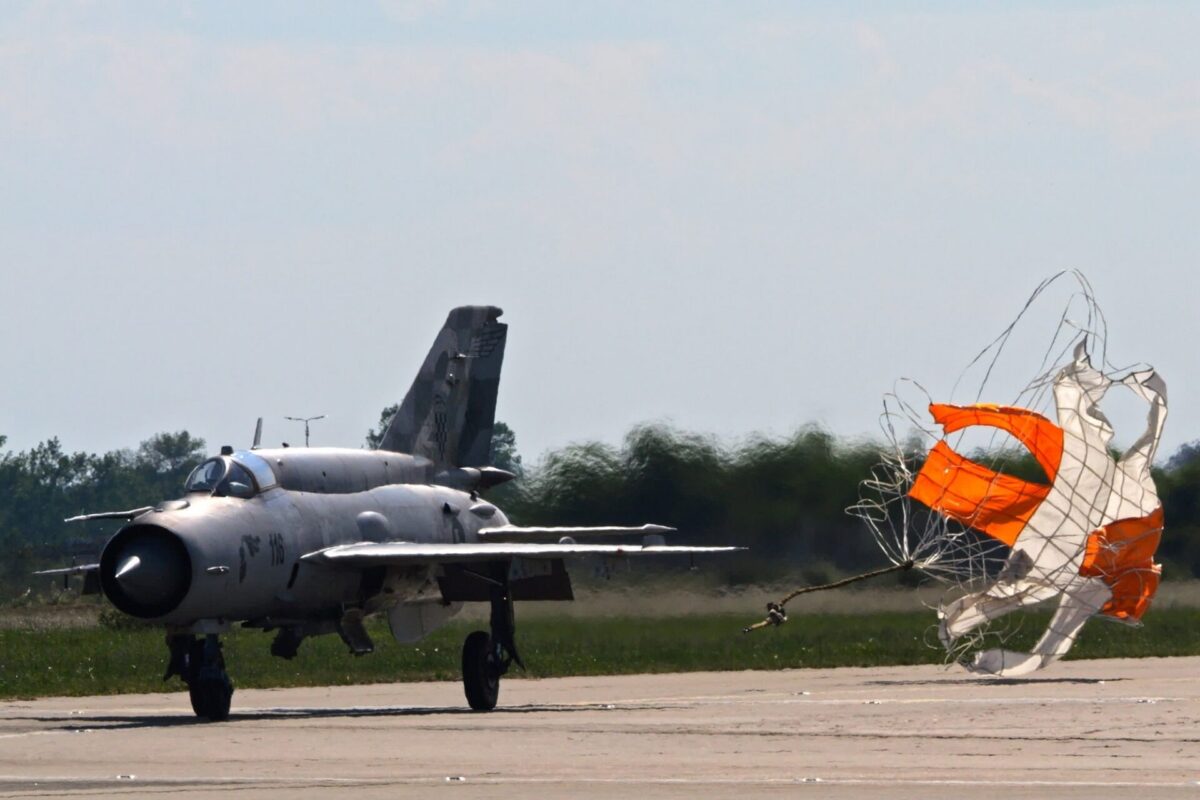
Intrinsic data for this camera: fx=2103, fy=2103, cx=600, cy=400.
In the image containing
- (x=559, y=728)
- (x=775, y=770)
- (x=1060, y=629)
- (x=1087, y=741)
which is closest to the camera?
(x=775, y=770)

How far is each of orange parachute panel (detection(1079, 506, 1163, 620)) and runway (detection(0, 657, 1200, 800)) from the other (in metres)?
1.28

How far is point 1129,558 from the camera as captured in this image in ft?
91.2

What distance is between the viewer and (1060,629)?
92.2 ft

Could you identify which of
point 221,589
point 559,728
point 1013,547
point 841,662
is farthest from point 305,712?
point 841,662

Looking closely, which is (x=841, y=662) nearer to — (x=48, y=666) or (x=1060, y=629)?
(x=1060, y=629)

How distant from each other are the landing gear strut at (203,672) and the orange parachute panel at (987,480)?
31.1ft

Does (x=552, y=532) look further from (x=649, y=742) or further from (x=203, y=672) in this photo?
(x=649, y=742)

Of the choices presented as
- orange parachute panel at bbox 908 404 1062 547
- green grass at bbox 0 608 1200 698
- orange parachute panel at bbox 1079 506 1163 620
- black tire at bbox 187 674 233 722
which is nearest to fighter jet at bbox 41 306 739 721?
black tire at bbox 187 674 233 722

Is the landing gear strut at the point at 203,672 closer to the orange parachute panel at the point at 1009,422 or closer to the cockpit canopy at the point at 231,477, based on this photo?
the cockpit canopy at the point at 231,477

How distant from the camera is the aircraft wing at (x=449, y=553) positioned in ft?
79.9

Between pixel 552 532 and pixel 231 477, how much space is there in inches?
164

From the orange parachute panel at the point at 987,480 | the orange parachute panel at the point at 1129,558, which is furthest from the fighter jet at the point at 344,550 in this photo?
the orange parachute panel at the point at 1129,558

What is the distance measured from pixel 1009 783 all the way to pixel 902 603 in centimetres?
1958

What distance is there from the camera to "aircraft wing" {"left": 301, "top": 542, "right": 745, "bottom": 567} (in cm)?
2434
